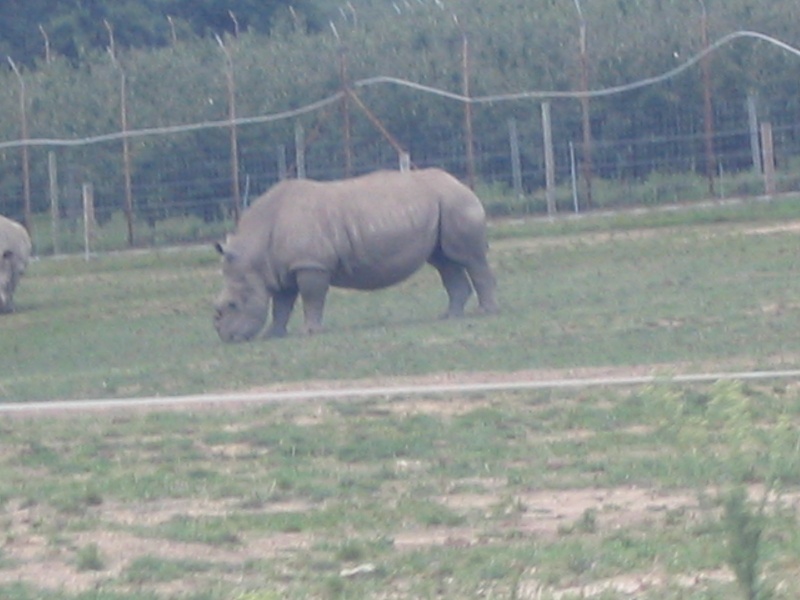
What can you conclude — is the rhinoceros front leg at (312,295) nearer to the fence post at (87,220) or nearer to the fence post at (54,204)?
the fence post at (87,220)

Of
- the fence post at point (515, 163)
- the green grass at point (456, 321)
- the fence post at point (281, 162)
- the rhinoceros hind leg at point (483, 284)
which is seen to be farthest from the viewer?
the fence post at point (281, 162)

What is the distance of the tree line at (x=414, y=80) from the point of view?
28.6 meters

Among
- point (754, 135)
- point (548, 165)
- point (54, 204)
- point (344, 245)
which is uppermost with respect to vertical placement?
point (754, 135)

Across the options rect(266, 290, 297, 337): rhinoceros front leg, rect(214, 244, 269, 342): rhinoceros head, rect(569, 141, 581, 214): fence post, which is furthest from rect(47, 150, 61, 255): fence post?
rect(214, 244, 269, 342): rhinoceros head

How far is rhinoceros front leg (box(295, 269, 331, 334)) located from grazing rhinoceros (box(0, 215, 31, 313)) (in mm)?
6305

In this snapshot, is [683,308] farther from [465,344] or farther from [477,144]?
[477,144]

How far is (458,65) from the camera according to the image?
3050 cm

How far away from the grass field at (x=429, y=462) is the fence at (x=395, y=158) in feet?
24.8

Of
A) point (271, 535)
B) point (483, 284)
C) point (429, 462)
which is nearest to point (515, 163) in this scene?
point (483, 284)

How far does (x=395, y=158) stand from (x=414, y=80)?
2.32 m

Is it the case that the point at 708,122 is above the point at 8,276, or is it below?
above

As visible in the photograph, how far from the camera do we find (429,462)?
9.83 meters

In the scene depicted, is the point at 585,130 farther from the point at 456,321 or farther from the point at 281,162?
the point at 456,321

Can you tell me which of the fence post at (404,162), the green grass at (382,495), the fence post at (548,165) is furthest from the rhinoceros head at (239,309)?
the fence post at (548,165)
